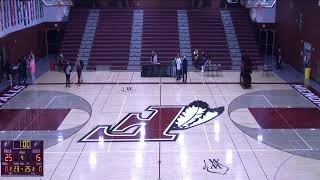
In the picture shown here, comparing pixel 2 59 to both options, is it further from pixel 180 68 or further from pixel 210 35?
pixel 210 35

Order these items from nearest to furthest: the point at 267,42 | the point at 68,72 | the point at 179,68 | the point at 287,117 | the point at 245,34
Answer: the point at 287,117 < the point at 68,72 < the point at 179,68 < the point at 245,34 < the point at 267,42

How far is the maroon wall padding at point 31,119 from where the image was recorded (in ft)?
59.8

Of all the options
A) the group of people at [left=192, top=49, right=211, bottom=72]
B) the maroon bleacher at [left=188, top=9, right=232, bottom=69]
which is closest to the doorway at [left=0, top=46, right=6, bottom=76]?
the group of people at [left=192, top=49, right=211, bottom=72]

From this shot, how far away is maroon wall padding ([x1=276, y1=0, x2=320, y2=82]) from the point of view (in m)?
26.8

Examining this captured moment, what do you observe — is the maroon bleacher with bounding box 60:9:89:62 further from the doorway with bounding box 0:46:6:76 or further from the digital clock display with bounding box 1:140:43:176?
the digital clock display with bounding box 1:140:43:176

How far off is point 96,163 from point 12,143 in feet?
14.7

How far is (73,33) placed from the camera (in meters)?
35.6

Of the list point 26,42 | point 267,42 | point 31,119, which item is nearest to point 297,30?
point 267,42

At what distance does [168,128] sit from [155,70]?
11.0 m

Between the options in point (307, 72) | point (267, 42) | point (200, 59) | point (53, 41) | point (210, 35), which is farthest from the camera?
point (53, 41)

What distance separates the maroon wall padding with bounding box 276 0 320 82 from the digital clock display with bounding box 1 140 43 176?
19663mm

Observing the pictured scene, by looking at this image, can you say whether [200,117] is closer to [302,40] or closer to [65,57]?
[302,40]

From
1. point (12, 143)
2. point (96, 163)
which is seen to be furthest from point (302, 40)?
point (12, 143)

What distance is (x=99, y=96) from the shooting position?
2341 cm
